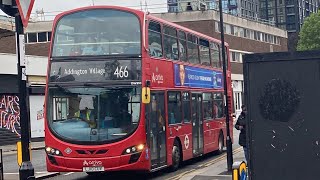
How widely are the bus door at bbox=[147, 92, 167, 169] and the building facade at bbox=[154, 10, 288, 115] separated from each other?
1782 inches

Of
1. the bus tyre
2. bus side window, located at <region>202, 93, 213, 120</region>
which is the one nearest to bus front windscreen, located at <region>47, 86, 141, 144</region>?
bus side window, located at <region>202, 93, 213, 120</region>

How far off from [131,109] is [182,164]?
530 cm

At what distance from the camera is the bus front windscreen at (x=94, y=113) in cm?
1243

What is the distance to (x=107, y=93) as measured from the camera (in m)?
12.7

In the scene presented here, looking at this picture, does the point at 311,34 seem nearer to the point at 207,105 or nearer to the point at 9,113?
the point at 9,113

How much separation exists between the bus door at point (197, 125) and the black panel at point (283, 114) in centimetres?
1177

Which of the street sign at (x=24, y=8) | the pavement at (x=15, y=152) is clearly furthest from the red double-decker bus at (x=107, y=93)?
the street sign at (x=24, y=8)

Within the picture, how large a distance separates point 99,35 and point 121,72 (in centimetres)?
112

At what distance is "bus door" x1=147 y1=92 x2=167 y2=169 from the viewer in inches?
519

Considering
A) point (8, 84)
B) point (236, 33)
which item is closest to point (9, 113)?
point (8, 84)

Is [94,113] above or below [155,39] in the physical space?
below

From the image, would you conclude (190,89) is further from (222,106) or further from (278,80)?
(278,80)

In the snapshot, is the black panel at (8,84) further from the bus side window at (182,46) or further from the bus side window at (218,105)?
the bus side window at (182,46)

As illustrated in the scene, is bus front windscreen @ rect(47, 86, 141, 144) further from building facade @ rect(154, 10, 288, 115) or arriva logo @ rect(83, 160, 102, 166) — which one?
building facade @ rect(154, 10, 288, 115)
